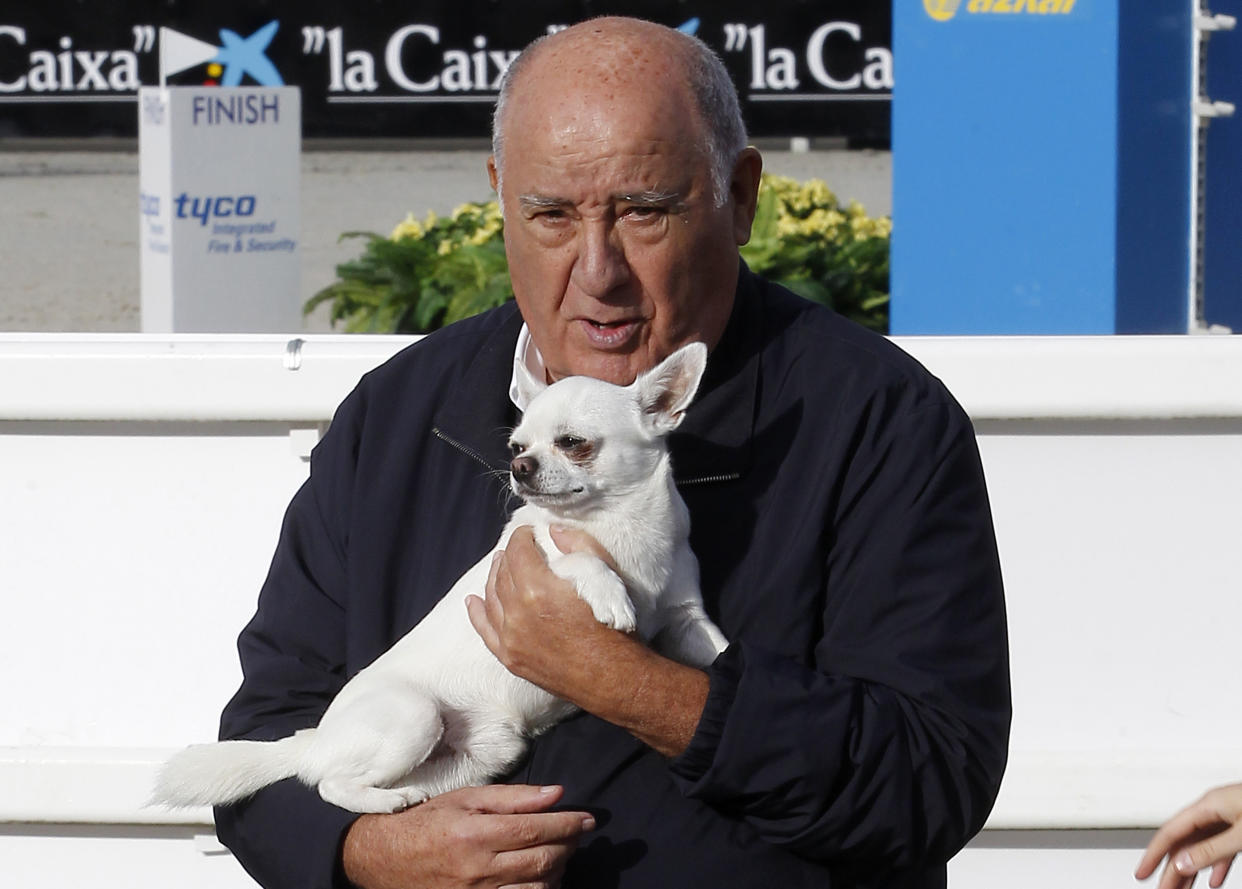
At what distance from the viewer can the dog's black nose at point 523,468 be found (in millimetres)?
2516

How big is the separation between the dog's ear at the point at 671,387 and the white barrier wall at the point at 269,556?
1091mm

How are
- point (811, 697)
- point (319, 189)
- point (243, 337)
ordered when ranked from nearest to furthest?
1. point (811, 697)
2. point (243, 337)
3. point (319, 189)

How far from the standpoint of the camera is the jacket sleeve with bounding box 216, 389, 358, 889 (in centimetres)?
280

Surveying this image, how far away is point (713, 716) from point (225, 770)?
86 centimetres

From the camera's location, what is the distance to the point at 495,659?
266 cm

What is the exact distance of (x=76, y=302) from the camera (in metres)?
13.2

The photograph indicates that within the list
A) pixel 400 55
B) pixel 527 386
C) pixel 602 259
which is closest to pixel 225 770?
pixel 527 386

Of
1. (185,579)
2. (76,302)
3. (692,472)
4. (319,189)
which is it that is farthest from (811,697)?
(319,189)

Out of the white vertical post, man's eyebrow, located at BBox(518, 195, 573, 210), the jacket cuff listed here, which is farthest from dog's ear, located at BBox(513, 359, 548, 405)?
the white vertical post

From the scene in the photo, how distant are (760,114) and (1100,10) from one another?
27.6 feet

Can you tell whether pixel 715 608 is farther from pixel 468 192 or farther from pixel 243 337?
pixel 468 192

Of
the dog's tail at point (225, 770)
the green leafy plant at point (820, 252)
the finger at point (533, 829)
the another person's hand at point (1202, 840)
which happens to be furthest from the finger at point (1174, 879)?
the green leafy plant at point (820, 252)

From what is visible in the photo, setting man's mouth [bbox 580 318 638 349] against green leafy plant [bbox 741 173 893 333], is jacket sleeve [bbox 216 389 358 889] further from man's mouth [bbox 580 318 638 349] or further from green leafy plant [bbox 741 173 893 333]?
green leafy plant [bbox 741 173 893 333]

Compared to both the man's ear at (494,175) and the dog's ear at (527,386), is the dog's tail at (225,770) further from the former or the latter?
the man's ear at (494,175)
